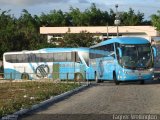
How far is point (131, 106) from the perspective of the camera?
18.0 metres

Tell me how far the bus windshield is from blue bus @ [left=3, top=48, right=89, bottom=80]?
8072 millimetres

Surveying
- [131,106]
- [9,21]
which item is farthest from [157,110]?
[9,21]

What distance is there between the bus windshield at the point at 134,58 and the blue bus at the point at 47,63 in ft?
26.5

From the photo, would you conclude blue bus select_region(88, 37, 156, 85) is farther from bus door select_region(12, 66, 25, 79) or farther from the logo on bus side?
bus door select_region(12, 66, 25, 79)

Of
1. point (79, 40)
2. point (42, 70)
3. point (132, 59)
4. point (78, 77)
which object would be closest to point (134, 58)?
point (132, 59)

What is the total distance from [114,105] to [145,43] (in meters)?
18.7

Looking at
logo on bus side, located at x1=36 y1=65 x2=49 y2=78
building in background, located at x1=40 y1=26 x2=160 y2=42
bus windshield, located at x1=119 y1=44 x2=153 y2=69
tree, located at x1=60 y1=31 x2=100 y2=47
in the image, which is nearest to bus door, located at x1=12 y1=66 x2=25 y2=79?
logo on bus side, located at x1=36 y1=65 x2=49 y2=78

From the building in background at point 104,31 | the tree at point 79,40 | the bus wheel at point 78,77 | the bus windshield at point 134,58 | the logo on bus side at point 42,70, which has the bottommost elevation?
the bus wheel at point 78,77

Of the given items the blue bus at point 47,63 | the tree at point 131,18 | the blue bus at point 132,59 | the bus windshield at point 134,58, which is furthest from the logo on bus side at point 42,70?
the tree at point 131,18

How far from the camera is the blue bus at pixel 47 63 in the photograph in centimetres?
4625

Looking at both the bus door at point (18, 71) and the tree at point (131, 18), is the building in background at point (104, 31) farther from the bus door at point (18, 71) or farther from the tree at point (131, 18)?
the bus door at point (18, 71)

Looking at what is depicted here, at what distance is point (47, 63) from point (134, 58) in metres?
14.8

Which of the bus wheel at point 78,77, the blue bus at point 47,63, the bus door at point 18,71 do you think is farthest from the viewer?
the bus door at point 18,71

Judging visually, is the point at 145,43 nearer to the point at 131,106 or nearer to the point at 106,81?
the point at 106,81
